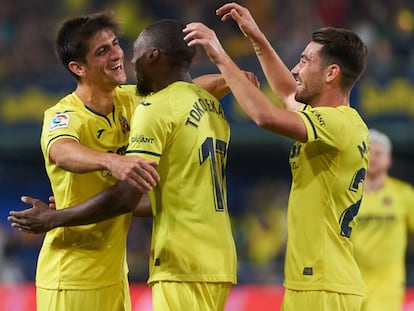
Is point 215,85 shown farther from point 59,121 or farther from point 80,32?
point 59,121

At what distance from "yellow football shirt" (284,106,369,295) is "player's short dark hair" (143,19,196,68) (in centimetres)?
70

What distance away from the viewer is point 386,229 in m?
8.43

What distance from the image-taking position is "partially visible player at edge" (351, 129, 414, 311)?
322 inches

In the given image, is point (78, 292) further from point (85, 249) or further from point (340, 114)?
point (340, 114)

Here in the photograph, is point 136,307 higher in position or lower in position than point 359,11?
lower

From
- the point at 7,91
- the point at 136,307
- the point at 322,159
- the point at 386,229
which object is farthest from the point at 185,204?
the point at 7,91

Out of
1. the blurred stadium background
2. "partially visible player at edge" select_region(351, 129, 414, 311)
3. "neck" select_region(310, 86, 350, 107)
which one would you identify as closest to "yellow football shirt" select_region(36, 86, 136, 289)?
"neck" select_region(310, 86, 350, 107)

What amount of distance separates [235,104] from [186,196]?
9718mm

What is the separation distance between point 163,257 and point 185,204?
0.93 ft

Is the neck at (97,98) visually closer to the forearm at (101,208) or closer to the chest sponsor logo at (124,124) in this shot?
the chest sponsor logo at (124,124)

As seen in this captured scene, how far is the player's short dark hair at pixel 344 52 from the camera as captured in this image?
17.7 ft

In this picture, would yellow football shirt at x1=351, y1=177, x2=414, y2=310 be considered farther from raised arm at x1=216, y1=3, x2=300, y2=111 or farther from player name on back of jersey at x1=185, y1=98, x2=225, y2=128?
player name on back of jersey at x1=185, y1=98, x2=225, y2=128

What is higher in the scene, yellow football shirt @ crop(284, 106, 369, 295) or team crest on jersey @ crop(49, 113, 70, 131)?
team crest on jersey @ crop(49, 113, 70, 131)

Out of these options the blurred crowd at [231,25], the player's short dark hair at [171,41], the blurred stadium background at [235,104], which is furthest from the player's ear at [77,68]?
the blurred crowd at [231,25]
